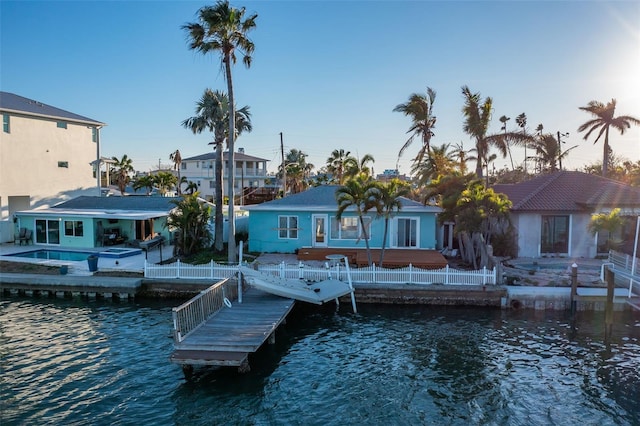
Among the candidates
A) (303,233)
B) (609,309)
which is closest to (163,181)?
(303,233)

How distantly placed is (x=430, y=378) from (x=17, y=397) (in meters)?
10.6

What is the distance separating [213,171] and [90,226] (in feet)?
120

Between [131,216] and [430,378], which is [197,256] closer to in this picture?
[131,216]

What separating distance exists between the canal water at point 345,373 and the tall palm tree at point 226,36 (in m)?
9.26

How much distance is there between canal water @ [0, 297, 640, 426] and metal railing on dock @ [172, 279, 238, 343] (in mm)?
1233

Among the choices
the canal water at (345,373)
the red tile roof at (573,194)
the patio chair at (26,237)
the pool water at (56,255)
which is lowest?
the canal water at (345,373)

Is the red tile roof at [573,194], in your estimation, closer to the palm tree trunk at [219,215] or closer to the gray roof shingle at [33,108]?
the palm tree trunk at [219,215]

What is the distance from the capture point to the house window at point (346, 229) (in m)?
25.7

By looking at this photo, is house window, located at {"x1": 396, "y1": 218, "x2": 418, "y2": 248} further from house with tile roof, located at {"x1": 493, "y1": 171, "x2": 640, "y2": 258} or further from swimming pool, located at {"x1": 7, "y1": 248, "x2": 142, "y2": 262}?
swimming pool, located at {"x1": 7, "y1": 248, "x2": 142, "y2": 262}

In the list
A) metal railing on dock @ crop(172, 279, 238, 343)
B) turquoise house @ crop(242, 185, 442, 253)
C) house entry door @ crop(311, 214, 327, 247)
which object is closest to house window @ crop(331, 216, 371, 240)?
turquoise house @ crop(242, 185, 442, 253)

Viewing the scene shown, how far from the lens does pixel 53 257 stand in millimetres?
25781

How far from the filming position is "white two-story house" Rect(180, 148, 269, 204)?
64.2m

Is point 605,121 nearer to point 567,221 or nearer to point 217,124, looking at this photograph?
point 567,221

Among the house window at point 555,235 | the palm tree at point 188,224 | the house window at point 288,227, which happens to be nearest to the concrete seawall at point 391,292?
the palm tree at point 188,224
